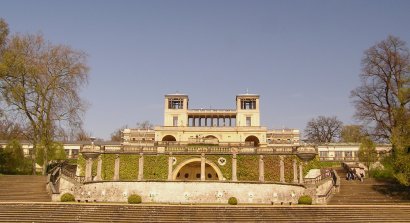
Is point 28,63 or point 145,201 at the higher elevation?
point 28,63

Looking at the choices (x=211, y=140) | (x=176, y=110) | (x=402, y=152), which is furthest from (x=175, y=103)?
(x=402, y=152)

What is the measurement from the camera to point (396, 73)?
146 ft

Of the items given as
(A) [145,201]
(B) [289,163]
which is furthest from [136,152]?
(B) [289,163]

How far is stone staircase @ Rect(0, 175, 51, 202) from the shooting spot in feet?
121

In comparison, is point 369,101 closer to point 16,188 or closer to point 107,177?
point 107,177

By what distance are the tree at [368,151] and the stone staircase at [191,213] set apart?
1432 cm

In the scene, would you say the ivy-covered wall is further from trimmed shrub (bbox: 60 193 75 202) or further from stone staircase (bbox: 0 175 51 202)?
trimmed shrub (bbox: 60 193 75 202)

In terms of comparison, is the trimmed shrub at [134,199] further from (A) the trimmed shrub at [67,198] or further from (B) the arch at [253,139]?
(B) the arch at [253,139]

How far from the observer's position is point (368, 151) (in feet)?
153

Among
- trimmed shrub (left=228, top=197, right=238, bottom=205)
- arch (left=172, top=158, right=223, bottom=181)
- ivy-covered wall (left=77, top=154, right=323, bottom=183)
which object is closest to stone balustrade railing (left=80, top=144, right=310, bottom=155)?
ivy-covered wall (left=77, top=154, right=323, bottom=183)

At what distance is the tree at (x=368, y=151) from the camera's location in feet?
150

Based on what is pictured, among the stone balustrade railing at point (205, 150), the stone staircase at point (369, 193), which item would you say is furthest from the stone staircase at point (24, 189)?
the stone staircase at point (369, 193)

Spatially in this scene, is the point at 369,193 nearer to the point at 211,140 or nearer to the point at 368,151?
the point at 368,151

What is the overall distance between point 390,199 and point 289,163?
12.5 meters
